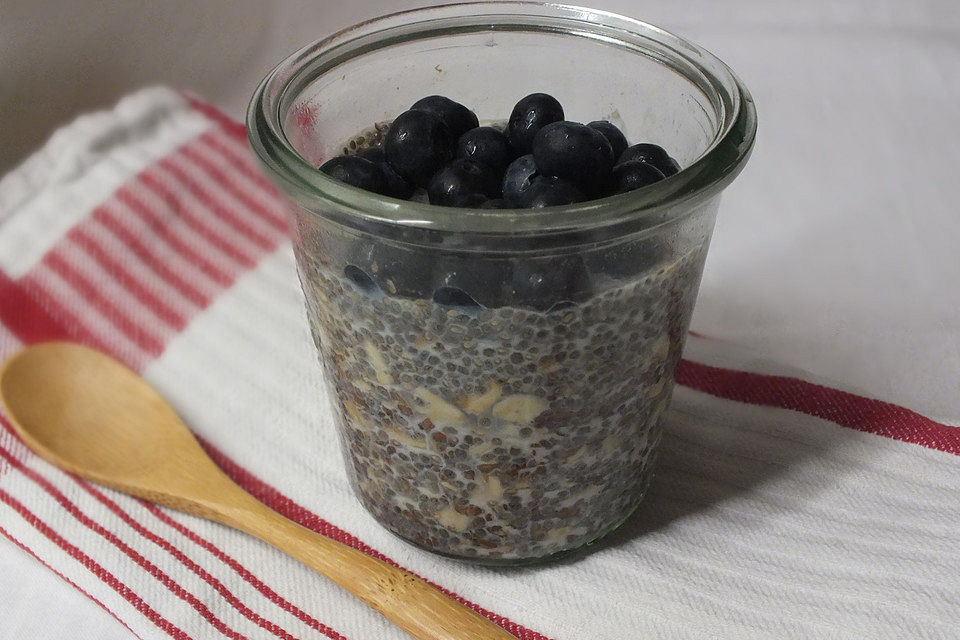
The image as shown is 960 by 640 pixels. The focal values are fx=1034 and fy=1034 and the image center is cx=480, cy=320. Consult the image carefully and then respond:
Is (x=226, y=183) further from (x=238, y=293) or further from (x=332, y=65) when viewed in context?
(x=332, y=65)

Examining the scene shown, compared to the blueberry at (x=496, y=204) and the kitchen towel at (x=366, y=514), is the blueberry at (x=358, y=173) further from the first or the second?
the kitchen towel at (x=366, y=514)

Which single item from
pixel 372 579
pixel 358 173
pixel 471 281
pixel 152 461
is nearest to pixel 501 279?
pixel 471 281

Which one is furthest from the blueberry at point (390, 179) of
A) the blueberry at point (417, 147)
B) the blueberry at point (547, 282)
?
the blueberry at point (547, 282)

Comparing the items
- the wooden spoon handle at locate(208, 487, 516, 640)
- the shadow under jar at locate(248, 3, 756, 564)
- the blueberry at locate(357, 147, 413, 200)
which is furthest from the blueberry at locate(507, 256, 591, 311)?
the wooden spoon handle at locate(208, 487, 516, 640)

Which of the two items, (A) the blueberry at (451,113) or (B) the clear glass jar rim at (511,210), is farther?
(A) the blueberry at (451,113)

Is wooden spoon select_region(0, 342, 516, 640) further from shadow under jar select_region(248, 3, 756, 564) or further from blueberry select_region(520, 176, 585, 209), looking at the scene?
blueberry select_region(520, 176, 585, 209)

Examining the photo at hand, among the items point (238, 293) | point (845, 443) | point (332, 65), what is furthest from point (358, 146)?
point (845, 443)
